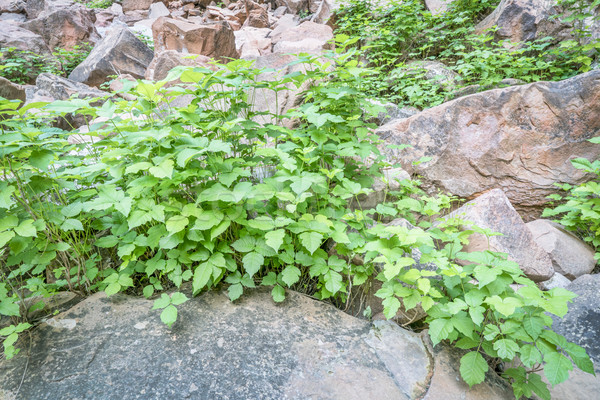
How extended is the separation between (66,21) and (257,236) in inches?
553

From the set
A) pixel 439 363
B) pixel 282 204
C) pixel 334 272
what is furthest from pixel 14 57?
pixel 439 363

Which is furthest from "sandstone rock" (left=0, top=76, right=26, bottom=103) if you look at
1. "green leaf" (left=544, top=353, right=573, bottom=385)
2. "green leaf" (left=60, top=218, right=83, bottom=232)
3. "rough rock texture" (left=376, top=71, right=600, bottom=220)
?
"green leaf" (left=544, top=353, right=573, bottom=385)

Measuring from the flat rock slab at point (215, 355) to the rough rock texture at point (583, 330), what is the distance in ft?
2.61

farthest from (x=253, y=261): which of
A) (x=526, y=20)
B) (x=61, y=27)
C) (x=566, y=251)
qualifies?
(x=61, y=27)

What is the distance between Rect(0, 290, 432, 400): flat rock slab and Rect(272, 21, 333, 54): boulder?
20.1ft

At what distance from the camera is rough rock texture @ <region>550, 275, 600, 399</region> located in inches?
65.1

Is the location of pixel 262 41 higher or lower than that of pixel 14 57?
higher

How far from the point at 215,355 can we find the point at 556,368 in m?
1.57

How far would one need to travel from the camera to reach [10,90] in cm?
596

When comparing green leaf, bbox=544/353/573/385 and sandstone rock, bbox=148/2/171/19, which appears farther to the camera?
sandstone rock, bbox=148/2/171/19

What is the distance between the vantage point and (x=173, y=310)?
1595mm

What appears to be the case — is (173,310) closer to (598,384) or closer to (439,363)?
(439,363)

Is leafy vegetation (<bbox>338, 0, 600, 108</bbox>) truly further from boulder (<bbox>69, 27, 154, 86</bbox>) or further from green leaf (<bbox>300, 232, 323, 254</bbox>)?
boulder (<bbox>69, 27, 154, 86</bbox>)

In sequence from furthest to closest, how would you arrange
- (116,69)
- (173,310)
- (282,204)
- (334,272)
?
(116,69)
(282,204)
(334,272)
(173,310)
